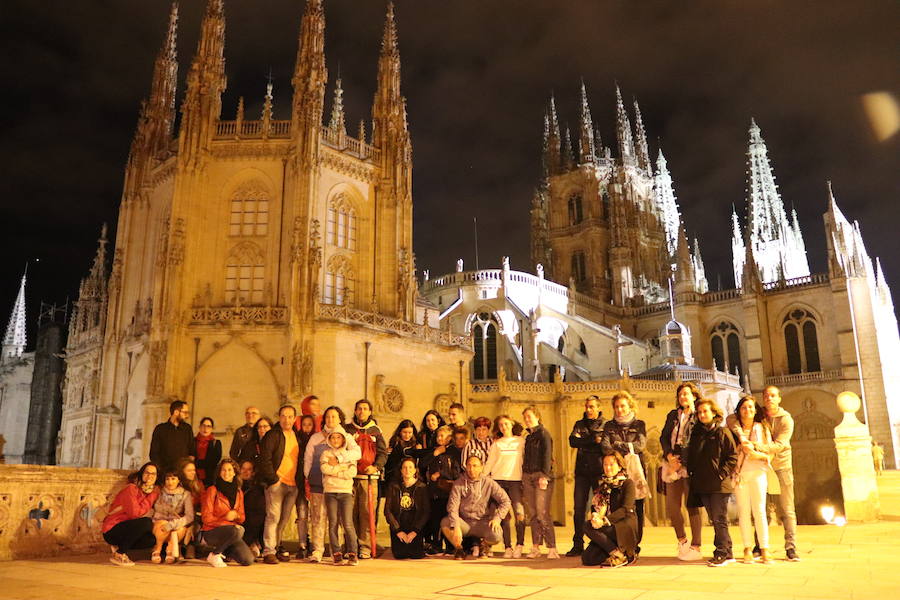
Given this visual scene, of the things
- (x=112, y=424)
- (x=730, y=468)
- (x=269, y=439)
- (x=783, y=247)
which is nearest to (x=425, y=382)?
(x=112, y=424)

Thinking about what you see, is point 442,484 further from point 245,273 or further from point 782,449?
point 245,273

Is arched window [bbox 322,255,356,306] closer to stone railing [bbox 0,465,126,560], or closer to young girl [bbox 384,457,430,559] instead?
stone railing [bbox 0,465,126,560]

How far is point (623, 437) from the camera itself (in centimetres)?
901

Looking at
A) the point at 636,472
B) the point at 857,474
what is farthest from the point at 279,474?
the point at 857,474

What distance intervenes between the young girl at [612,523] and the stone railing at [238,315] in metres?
15.7

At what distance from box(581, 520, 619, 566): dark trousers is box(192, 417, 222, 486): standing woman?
5019 millimetres

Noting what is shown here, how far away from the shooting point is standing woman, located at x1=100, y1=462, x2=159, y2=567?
8.52 meters

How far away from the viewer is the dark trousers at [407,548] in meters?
9.13

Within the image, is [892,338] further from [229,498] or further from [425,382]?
[229,498]

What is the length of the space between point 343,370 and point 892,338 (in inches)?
1425

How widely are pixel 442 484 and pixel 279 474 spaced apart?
215 centimetres

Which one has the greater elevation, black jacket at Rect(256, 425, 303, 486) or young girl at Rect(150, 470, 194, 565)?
black jacket at Rect(256, 425, 303, 486)

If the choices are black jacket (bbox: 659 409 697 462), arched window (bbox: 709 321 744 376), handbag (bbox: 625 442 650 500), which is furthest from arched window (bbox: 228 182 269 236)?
arched window (bbox: 709 321 744 376)

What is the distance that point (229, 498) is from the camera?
8.88 m
